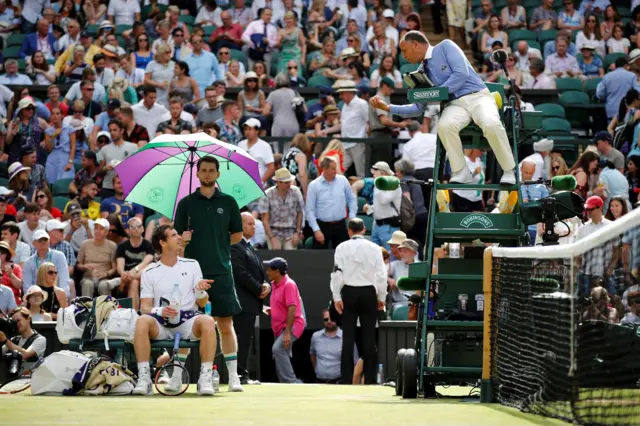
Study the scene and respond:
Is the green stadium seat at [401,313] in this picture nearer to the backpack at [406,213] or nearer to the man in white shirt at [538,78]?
the backpack at [406,213]

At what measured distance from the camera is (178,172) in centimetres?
1227

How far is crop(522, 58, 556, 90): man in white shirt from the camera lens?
20.1m

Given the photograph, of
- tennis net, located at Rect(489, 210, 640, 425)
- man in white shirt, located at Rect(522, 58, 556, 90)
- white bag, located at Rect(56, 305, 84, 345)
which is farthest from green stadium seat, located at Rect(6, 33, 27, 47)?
tennis net, located at Rect(489, 210, 640, 425)

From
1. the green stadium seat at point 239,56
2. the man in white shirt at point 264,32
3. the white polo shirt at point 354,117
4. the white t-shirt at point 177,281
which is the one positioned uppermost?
the man in white shirt at point 264,32

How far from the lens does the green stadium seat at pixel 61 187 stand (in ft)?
60.8

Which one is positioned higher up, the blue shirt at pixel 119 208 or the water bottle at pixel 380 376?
the blue shirt at pixel 119 208

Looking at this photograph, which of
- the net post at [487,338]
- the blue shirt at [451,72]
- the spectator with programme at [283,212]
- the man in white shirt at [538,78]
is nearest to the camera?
the net post at [487,338]

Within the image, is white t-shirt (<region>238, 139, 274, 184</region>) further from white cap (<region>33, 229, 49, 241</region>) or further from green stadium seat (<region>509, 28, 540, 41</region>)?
green stadium seat (<region>509, 28, 540, 41</region>)

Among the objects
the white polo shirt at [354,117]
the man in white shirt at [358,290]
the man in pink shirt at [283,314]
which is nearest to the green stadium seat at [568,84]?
the white polo shirt at [354,117]

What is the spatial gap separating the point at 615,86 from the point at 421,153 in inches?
166

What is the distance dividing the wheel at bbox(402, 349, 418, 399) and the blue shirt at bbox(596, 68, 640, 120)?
35.7ft

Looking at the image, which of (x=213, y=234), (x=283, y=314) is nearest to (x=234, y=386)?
(x=213, y=234)

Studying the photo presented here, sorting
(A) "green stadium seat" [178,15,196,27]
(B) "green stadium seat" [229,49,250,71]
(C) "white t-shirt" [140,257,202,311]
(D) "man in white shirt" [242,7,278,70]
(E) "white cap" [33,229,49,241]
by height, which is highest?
(A) "green stadium seat" [178,15,196,27]

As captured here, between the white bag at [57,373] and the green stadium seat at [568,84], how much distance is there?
41.5 feet
